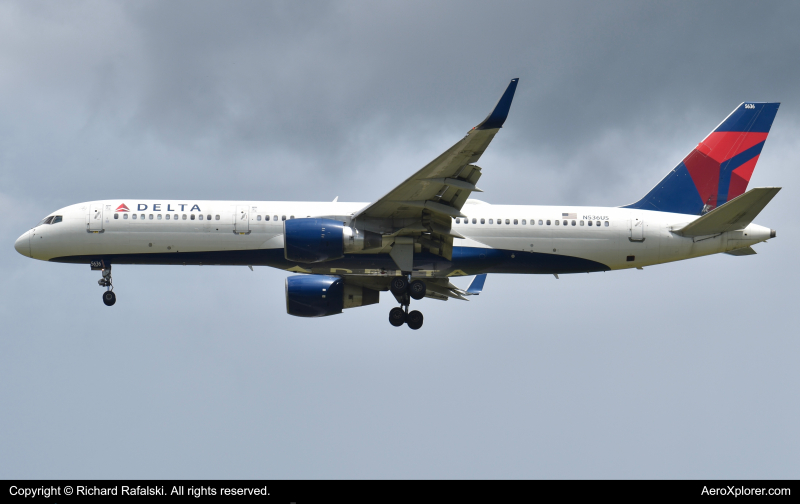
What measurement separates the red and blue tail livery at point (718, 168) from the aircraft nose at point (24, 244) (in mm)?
28427

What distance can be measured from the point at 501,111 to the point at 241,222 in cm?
1409

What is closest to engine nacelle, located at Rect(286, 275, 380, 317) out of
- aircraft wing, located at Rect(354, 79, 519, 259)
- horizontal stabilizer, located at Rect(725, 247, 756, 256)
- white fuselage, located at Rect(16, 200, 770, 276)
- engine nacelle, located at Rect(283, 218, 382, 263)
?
white fuselage, located at Rect(16, 200, 770, 276)

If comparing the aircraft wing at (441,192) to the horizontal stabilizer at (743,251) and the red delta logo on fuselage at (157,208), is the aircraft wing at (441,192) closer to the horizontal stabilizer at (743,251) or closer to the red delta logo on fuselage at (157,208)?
the red delta logo on fuselage at (157,208)

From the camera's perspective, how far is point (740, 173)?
42375mm

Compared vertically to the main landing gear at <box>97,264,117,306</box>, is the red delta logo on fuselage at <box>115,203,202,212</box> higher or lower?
higher

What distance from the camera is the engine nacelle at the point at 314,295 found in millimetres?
40656

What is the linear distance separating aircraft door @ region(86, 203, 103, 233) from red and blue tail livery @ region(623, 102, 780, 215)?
2489cm

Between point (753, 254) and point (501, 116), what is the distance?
17.0 meters

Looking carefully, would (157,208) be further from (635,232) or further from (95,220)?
(635,232)

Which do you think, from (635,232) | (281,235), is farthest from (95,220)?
(635,232)

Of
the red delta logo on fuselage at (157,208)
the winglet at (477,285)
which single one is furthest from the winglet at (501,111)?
the winglet at (477,285)

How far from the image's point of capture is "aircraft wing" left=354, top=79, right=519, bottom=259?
3044 centimetres

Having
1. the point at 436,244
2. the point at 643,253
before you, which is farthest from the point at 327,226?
the point at 643,253

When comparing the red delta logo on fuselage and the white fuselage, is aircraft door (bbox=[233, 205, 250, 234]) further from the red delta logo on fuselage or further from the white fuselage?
the red delta logo on fuselage
